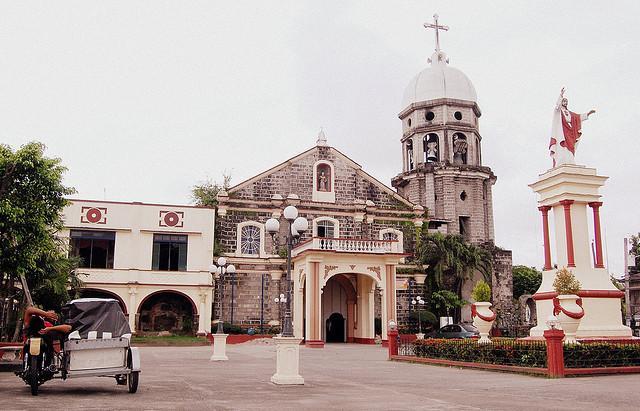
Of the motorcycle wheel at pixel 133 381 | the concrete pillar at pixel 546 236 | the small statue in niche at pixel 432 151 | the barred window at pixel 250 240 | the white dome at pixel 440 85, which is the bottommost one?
the motorcycle wheel at pixel 133 381

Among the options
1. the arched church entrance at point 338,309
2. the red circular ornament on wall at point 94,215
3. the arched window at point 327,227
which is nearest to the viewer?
the red circular ornament on wall at point 94,215

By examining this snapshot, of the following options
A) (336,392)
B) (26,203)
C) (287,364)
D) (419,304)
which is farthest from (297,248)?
(336,392)

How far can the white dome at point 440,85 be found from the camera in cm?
4256

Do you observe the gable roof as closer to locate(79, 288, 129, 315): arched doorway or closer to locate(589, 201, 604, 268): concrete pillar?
locate(79, 288, 129, 315): arched doorway

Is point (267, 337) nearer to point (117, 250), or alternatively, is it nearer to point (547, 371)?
point (117, 250)

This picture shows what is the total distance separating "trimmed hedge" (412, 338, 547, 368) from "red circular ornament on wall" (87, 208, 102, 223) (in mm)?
19744

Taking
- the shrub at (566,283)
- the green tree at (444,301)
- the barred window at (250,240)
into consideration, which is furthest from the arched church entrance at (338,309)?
the shrub at (566,283)

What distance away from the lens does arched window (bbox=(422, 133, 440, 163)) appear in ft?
139

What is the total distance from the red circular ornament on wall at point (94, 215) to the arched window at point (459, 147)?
2298 cm

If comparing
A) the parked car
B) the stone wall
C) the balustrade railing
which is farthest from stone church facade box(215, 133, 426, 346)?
the stone wall

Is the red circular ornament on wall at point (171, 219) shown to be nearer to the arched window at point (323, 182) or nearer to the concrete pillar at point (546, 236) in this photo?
the arched window at point (323, 182)

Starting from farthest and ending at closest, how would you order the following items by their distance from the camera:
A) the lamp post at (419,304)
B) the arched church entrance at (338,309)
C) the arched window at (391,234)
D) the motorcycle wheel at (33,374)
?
the arched window at (391,234) < the arched church entrance at (338,309) < the lamp post at (419,304) < the motorcycle wheel at (33,374)

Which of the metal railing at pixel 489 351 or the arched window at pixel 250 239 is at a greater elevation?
the arched window at pixel 250 239

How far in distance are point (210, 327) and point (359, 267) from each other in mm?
8563
